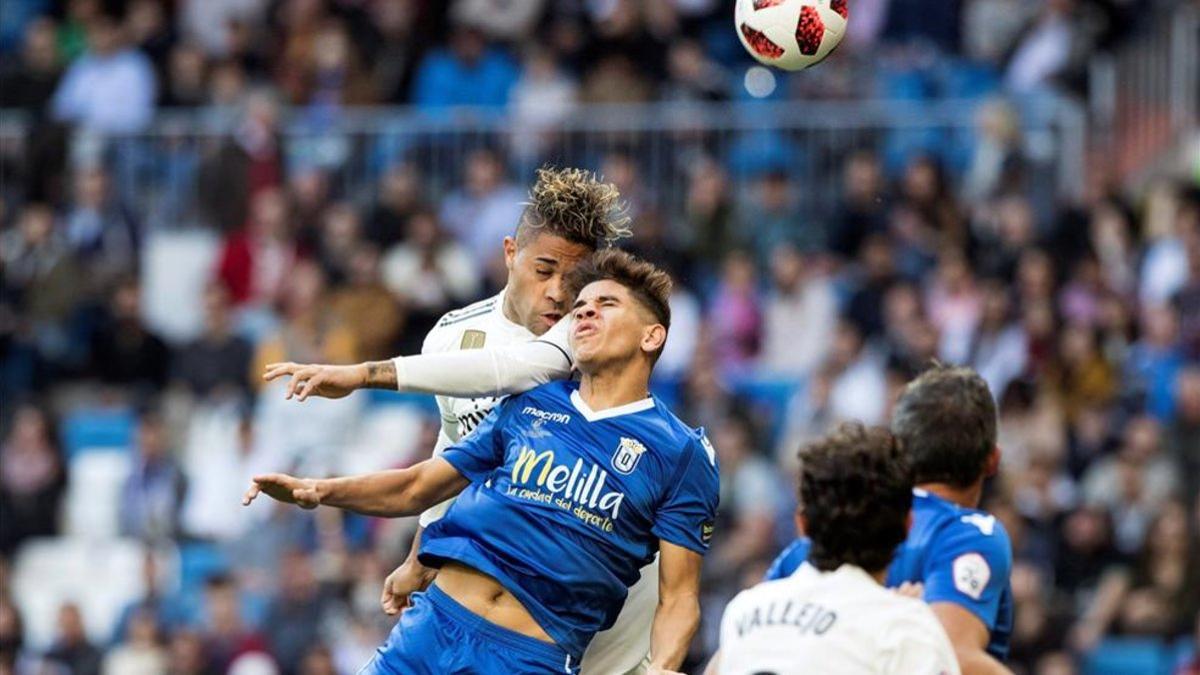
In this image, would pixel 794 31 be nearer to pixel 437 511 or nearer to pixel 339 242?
pixel 437 511

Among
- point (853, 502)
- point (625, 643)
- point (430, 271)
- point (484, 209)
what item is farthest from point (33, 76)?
point (853, 502)

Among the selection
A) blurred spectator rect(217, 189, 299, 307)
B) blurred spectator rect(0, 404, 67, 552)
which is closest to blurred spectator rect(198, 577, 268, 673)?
blurred spectator rect(0, 404, 67, 552)

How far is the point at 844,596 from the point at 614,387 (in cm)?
186

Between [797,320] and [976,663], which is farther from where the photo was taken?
[797,320]

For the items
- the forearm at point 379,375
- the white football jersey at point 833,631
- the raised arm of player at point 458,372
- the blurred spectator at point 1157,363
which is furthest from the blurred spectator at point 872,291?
the white football jersey at point 833,631

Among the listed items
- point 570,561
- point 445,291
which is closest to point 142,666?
point 445,291

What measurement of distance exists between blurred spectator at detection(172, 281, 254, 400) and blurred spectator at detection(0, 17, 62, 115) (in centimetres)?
317

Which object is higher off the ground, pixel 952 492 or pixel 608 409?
pixel 608 409

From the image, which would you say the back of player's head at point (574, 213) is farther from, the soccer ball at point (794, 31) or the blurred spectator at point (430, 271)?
the blurred spectator at point (430, 271)

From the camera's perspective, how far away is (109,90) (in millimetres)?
20781

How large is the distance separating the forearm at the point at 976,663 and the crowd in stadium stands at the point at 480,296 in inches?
284

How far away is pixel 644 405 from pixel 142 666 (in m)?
9.25

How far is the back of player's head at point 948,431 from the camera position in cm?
765

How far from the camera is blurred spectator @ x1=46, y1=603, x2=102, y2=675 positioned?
16625mm
